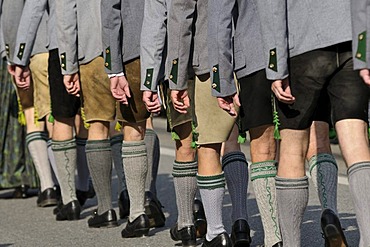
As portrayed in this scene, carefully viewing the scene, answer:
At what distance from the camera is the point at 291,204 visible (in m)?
6.11

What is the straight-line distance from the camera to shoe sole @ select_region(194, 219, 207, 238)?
7.87 m

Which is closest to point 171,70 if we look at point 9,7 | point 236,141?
point 236,141

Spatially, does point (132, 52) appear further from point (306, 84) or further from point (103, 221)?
point (306, 84)

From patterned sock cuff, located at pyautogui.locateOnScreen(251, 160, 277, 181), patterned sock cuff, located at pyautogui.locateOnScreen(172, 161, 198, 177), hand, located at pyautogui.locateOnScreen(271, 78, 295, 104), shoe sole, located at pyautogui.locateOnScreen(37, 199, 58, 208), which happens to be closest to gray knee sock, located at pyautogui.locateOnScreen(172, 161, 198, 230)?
patterned sock cuff, located at pyautogui.locateOnScreen(172, 161, 198, 177)

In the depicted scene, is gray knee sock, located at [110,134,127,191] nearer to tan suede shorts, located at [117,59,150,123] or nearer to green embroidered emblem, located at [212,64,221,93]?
tan suede shorts, located at [117,59,150,123]

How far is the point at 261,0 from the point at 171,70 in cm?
106

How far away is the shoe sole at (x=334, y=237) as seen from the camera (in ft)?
20.9

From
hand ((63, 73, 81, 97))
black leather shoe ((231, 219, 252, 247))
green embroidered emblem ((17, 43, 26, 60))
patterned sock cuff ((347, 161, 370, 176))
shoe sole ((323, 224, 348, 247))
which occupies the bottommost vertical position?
shoe sole ((323, 224, 348, 247))

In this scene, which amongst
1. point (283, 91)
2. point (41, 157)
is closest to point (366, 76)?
point (283, 91)

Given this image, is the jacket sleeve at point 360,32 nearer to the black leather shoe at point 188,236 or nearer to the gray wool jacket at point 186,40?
the gray wool jacket at point 186,40

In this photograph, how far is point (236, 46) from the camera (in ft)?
21.6

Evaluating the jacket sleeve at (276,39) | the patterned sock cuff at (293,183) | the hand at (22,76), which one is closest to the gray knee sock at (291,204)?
the patterned sock cuff at (293,183)

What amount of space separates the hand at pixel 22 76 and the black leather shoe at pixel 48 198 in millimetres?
1028

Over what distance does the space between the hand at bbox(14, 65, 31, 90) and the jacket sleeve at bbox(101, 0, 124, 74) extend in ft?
4.36
